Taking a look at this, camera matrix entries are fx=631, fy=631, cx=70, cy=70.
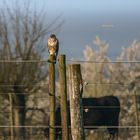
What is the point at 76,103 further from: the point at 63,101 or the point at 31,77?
the point at 31,77

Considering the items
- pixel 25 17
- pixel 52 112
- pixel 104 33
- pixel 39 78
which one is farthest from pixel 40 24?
pixel 104 33

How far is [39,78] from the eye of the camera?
16141mm

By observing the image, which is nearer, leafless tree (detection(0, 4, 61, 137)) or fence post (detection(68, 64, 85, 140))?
fence post (detection(68, 64, 85, 140))

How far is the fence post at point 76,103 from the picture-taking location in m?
5.40

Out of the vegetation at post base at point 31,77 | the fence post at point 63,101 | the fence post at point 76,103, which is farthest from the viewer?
the vegetation at post base at point 31,77

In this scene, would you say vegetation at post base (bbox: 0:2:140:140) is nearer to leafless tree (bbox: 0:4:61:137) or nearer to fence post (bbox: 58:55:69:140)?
leafless tree (bbox: 0:4:61:137)

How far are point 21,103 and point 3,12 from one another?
4.04m

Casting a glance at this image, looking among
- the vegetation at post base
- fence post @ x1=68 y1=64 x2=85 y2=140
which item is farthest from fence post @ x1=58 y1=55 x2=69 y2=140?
the vegetation at post base

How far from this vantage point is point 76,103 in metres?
5.43

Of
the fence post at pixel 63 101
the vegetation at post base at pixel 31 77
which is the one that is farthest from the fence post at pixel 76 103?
the vegetation at post base at pixel 31 77

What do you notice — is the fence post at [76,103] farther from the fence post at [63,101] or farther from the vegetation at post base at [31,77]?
the vegetation at post base at [31,77]

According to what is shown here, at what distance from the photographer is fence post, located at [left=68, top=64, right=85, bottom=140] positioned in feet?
17.7

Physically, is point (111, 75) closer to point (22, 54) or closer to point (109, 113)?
point (22, 54)

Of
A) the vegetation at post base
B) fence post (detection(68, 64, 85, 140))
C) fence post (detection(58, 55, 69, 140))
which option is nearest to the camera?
fence post (detection(68, 64, 85, 140))
